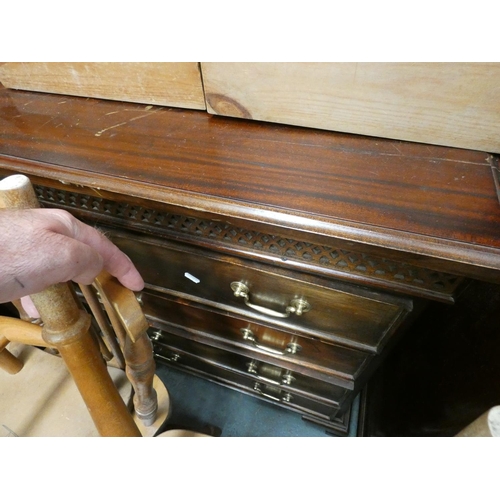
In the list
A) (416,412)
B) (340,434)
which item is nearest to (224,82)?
(416,412)

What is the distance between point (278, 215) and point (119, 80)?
1.44ft

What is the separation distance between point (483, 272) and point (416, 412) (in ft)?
1.88

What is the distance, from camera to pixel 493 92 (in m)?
0.40

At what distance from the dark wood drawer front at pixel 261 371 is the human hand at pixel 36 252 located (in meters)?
0.58

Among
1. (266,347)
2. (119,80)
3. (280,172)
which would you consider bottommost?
(266,347)

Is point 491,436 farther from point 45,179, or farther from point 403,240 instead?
point 45,179

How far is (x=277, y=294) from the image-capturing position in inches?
21.0

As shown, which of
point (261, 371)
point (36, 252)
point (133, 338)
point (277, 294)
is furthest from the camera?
point (261, 371)

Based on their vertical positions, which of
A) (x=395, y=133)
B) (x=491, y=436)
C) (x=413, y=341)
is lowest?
(x=413, y=341)

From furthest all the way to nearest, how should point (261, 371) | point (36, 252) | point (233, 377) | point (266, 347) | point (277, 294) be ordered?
point (233, 377), point (261, 371), point (266, 347), point (277, 294), point (36, 252)

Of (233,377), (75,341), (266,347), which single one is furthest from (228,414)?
(75,341)

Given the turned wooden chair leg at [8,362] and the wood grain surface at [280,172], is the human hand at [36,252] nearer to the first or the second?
the wood grain surface at [280,172]

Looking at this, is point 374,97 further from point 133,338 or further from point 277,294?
point 133,338

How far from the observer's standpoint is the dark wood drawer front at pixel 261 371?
758mm
